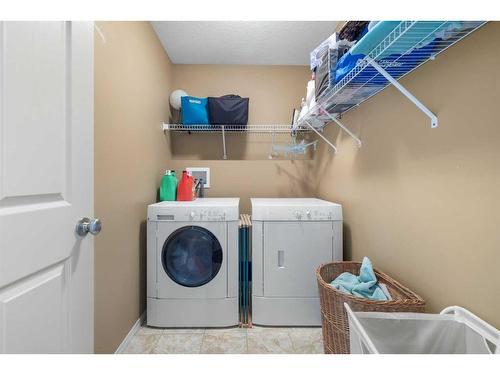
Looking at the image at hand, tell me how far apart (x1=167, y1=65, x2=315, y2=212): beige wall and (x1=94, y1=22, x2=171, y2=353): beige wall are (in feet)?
1.83

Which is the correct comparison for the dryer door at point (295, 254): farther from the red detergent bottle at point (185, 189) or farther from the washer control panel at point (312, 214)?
the red detergent bottle at point (185, 189)

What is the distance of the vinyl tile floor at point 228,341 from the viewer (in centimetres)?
161

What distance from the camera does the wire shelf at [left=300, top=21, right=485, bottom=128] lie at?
83 cm

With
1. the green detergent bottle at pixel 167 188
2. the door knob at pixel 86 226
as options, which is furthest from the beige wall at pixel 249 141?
the door knob at pixel 86 226

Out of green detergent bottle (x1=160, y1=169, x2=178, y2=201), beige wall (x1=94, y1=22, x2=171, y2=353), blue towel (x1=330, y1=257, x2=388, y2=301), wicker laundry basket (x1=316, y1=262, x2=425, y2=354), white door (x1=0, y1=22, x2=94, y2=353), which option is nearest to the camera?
white door (x1=0, y1=22, x2=94, y2=353)

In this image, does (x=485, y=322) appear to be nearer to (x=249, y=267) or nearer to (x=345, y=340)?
(x=345, y=340)

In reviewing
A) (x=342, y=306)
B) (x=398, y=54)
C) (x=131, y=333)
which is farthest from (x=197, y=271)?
(x=398, y=54)

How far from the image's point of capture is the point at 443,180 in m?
0.99

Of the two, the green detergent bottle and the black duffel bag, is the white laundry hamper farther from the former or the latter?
the black duffel bag

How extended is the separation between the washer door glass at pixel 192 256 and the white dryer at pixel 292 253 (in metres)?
0.32

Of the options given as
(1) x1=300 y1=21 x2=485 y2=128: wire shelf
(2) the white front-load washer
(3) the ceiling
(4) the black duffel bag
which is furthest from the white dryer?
(3) the ceiling

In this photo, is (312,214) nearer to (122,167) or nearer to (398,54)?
(398,54)
